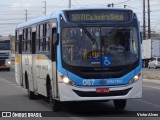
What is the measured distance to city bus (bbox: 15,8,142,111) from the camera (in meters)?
13.5

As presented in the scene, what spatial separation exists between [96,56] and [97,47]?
0.86 feet

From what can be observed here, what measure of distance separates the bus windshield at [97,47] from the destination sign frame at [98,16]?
0.85 ft

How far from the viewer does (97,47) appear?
13766 mm

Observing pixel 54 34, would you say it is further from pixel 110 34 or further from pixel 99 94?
pixel 99 94

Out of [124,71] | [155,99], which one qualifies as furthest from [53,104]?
[155,99]

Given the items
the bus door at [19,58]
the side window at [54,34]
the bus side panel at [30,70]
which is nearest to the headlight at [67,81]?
the side window at [54,34]

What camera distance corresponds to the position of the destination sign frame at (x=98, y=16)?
13.9 metres

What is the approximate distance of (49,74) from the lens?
15.0 m

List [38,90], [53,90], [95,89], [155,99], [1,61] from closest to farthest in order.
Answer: [95,89] → [53,90] → [38,90] → [155,99] → [1,61]

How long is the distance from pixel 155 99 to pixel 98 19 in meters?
5.99

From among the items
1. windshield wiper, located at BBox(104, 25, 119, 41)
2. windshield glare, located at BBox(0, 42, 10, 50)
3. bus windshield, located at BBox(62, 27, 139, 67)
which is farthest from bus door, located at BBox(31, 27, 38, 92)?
windshield glare, located at BBox(0, 42, 10, 50)

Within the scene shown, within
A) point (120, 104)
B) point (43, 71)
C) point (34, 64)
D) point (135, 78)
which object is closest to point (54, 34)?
point (43, 71)

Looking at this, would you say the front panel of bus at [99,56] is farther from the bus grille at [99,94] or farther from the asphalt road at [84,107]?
the asphalt road at [84,107]

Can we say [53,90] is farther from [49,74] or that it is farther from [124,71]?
[124,71]
